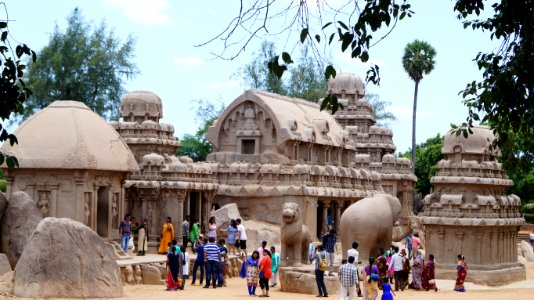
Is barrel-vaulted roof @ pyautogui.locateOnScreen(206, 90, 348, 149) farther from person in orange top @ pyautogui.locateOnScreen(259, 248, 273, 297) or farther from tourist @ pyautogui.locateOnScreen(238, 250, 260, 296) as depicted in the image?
person in orange top @ pyautogui.locateOnScreen(259, 248, 273, 297)

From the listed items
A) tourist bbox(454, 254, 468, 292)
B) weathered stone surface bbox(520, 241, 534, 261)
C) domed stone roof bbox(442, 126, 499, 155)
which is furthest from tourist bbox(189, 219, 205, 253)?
weathered stone surface bbox(520, 241, 534, 261)

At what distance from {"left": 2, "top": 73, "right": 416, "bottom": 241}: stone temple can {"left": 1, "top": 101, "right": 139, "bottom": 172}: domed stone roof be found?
1.1 inches

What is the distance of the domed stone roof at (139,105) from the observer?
126 feet

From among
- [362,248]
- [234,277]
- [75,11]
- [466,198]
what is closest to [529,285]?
[466,198]

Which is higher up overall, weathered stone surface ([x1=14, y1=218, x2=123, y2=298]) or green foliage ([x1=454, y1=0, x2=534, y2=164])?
green foliage ([x1=454, y1=0, x2=534, y2=164])

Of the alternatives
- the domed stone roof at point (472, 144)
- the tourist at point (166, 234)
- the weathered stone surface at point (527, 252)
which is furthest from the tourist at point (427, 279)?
the weathered stone surface at point (527, 252)

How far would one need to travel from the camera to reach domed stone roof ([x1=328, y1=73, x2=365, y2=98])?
56.1 m

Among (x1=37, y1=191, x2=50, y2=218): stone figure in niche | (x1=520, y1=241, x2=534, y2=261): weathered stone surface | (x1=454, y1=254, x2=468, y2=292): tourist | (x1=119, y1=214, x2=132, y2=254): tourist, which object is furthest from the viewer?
(x1=520, y1=241, x2=534, y2=261): weathered stone surface

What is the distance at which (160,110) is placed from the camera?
1542 inches

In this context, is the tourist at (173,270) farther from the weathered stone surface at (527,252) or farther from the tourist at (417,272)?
the weathered stone surface at (527,252)

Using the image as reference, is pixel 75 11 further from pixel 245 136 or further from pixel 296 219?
pixel 296 219

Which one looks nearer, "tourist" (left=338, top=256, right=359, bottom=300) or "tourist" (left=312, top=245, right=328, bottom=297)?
"tourist" (left=338, top=256, right=359, bottom=300)

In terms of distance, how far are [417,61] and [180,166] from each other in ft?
105

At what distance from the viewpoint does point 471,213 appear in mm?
29562
